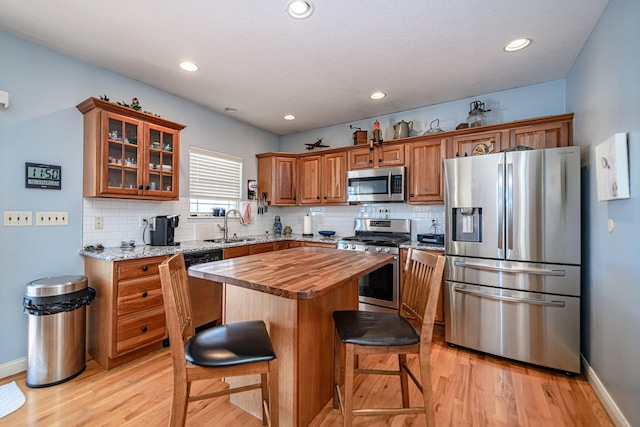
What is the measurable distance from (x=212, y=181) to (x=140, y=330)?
197 centimetres

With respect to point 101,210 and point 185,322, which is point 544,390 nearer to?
point 185,322

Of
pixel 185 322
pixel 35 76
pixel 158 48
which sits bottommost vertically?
pixel 185 322

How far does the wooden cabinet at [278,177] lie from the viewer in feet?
14.1

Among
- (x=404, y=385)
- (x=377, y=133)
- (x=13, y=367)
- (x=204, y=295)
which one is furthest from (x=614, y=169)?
(x=13, y=367)

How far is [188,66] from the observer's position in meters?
2.62

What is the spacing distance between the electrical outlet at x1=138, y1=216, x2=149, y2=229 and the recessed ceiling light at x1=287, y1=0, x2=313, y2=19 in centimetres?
241

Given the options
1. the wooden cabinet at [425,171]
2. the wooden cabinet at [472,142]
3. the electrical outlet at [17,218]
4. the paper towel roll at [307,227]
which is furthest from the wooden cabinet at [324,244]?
the electrical outlet at [17,218]

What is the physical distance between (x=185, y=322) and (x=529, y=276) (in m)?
2.56

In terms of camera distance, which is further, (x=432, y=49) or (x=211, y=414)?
(x=432, y=49)

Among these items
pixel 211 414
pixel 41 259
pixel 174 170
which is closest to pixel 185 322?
pixel 211 414

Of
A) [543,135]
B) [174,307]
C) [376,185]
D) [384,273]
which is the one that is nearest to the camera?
[174,307]

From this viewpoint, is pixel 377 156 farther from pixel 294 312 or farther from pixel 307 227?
pixel 294 312

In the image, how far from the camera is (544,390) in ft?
6.64

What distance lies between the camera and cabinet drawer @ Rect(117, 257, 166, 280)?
2.26 m
